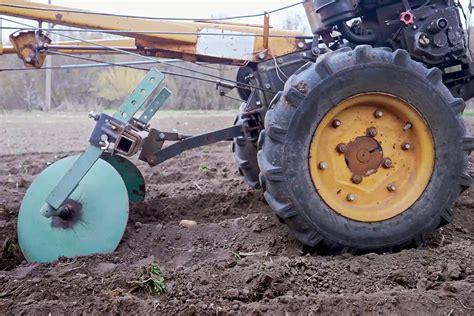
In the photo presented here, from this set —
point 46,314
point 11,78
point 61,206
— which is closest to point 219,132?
point 61,206

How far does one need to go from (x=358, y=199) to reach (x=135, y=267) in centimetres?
156

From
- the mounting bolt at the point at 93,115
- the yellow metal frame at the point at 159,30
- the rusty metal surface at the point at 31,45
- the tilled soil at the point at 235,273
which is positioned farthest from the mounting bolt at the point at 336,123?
the rusty metal surface at the point at 31,45

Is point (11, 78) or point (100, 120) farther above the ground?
point (100, 120)

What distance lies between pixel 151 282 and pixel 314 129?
1.41 metres

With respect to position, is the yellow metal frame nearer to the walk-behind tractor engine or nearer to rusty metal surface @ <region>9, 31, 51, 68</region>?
the walk-behind tractor engine

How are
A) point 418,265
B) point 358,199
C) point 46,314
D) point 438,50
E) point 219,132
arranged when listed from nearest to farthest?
point 46,314 < point 418,265 < point 358,199 < point 438,50 < point 219,132

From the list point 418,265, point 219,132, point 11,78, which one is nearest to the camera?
point 418,265

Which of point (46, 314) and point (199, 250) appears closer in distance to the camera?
point (46, 314)

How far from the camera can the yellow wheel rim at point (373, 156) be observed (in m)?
3.92

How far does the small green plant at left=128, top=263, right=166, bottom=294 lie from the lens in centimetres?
320

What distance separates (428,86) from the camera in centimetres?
385

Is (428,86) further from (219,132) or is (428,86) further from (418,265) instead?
(219,132)

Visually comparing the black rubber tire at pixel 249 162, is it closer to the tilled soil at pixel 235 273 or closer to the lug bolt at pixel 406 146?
the tilled soil at pixel 235 273

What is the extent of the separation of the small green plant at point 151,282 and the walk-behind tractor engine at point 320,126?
0.86 metres
